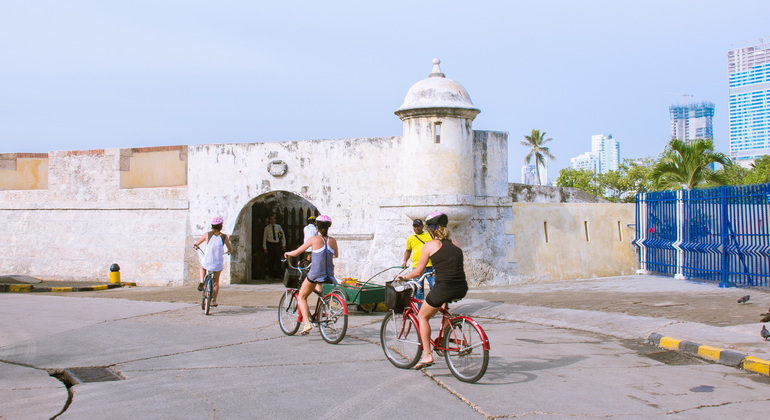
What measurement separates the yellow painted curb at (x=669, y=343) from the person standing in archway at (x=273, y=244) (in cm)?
1174

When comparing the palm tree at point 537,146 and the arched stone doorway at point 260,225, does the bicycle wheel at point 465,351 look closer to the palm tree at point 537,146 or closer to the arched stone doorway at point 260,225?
the arched stone doorway at point 260,225

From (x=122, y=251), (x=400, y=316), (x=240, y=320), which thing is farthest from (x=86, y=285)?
(x=400, y=316)

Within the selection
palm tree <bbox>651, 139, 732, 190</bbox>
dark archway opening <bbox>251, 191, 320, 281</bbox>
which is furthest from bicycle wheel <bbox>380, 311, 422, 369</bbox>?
palm tree <bbox>651, 139, 732, 190</bbox>

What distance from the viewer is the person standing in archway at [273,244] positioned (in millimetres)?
18328

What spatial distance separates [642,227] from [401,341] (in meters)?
11.7

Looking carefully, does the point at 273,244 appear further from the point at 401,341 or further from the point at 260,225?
the point at 401,341

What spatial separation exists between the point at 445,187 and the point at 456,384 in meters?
9.05

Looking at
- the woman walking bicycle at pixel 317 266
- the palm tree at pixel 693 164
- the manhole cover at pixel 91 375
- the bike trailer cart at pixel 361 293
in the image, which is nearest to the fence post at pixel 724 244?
the bike trailer cart at pixel 361 293

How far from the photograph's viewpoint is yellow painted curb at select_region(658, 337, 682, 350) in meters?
8.23

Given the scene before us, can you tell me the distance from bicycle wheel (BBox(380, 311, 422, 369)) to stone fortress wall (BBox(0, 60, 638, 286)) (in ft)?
25.9

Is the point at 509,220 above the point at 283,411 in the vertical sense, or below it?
above

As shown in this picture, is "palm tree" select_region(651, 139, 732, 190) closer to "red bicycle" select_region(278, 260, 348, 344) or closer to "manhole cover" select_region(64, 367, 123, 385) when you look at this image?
"red bicycle" select_region(278, 260, 348, 344)

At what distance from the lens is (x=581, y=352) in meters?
7.97

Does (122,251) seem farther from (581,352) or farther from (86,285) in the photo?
(581,352)
